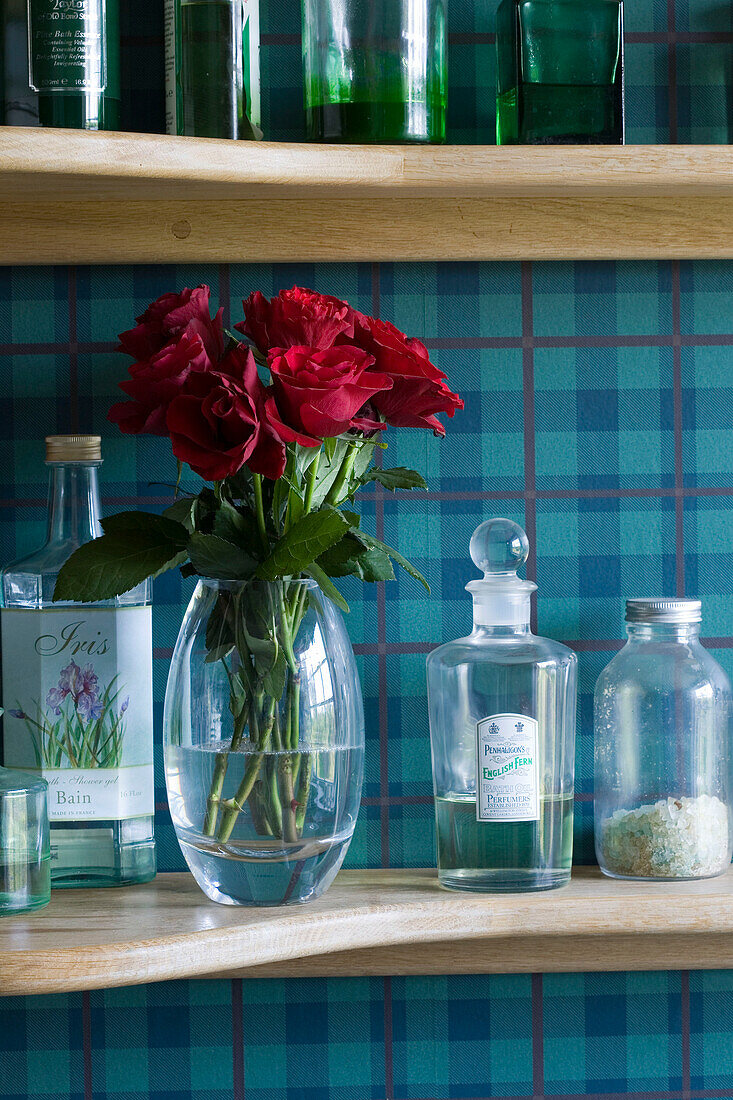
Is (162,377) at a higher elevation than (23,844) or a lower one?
higher

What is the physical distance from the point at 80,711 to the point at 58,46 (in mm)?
431

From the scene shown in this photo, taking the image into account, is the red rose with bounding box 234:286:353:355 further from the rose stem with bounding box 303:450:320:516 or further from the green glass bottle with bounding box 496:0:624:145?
the green glass bottle with bounding box 496:0:624:145

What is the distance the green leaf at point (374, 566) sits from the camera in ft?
2.44

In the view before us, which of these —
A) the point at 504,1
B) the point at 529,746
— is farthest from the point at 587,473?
the point at 504,1

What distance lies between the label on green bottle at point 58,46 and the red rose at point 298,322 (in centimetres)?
19

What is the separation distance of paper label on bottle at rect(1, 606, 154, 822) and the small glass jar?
1.08ft

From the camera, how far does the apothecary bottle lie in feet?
2.43

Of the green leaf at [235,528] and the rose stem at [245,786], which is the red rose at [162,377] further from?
the rose stem at [245,786]

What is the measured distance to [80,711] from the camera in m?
0.81

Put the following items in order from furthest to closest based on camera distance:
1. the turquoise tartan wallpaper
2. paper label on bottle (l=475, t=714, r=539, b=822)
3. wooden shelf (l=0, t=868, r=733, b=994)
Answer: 1. the turquoise tartan wallpaper
2. paper label on bottle (l=475, t=714, r=539, b=822)
3. wooden shelf (l=0, t=868, r=733, b=994)

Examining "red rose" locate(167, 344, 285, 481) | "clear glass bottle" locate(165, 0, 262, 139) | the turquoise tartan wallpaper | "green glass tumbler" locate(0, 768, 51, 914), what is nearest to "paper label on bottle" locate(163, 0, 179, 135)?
"clear glass bottle" locate(165, 0, 262, 139)

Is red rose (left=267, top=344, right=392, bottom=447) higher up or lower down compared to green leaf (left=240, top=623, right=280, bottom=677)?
higher up

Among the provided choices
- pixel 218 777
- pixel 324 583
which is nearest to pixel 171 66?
pixel 324 583

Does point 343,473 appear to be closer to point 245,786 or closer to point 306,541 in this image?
point 306,541
